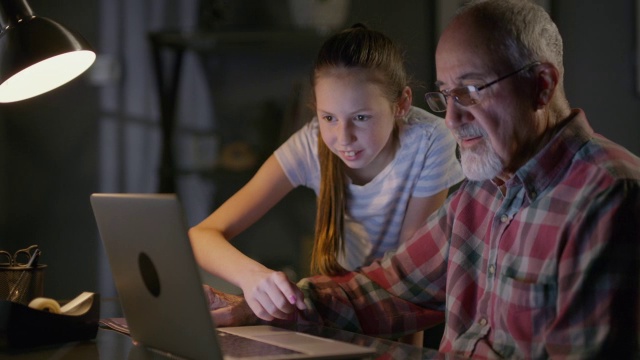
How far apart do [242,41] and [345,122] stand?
1.42 metres

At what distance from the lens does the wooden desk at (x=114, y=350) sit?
137cm

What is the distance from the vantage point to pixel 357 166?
2.19 m

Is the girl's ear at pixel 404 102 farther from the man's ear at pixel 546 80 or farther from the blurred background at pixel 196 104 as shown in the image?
the blurred background at pixel 196 104

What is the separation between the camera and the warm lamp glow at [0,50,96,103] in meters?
1.90

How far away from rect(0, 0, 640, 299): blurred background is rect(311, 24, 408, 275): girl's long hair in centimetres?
108

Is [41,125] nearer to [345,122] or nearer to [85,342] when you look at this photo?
[345,122]

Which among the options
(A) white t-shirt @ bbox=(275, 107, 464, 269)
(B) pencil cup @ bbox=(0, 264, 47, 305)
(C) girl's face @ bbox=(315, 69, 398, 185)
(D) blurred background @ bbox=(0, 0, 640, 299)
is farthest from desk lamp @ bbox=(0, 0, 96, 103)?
(D) blurred background @ bbox=(0, 0, 640, 299)

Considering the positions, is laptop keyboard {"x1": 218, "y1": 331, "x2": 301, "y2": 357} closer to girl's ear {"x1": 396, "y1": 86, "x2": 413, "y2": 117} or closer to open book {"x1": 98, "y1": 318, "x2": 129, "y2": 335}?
open book {"x1": 98, "y1": 318, "x2": 129, "y2": 335}

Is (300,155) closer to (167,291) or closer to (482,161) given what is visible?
(482,161)

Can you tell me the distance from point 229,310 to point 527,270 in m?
0.54

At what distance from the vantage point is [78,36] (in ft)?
5.85

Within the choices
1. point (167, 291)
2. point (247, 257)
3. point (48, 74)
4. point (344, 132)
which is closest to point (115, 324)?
point (247, 257)

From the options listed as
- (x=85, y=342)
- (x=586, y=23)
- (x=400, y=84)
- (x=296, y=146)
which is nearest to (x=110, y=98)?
(x=296, y=146)

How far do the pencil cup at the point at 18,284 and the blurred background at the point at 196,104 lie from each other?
1.68 m
